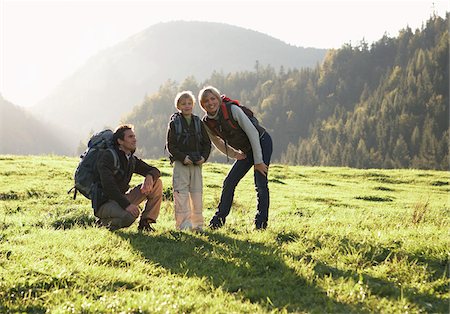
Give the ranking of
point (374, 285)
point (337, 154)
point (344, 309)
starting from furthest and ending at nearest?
point (337, 154), point (374, 285), point (344, 309)

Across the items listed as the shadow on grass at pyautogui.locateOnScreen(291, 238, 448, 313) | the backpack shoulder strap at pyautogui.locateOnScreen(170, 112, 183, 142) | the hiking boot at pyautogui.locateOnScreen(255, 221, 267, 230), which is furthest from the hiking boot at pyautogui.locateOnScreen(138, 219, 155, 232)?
the shadow on grass at pyautogui.locateOnScreen(291, 238, 448, 313)

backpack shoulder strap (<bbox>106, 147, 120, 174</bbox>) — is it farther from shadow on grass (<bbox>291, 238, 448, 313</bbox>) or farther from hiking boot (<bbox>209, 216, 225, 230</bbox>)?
shadow on grass (<bbox>291, 238, 448, 313</bbox>)

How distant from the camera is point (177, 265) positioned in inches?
261

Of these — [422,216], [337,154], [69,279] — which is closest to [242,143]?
[69,279]

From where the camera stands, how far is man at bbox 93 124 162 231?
826cm

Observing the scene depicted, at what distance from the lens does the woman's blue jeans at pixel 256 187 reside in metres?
8.74

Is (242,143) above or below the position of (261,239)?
above

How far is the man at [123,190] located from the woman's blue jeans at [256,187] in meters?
1.33

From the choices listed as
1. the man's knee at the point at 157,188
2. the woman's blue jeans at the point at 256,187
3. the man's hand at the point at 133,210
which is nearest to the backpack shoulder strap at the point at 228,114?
the woman's blue jeans at the point at 256,187

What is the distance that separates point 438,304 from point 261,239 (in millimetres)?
3274

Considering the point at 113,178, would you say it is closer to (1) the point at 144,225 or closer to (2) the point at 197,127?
(1) the point at 144,225

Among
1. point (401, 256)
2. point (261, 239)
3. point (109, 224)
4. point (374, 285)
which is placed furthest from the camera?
point (109, 224)

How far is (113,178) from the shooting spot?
8273 mm

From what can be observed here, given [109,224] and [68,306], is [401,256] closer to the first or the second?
[68,306]
